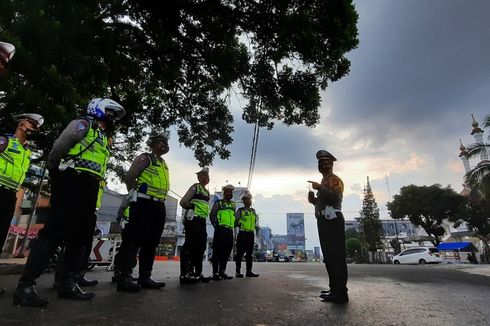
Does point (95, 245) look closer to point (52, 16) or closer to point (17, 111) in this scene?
point (17, 111)

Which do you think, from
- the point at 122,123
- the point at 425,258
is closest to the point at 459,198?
the point at 425,258

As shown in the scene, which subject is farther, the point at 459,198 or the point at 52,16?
the point at 459,198

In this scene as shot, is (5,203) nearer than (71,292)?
No

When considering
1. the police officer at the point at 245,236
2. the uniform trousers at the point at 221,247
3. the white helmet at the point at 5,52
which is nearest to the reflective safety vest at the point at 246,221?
the police officer at the point at 245,236

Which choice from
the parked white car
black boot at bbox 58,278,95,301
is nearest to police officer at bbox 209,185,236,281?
black boot at bbox 58,278,95,301

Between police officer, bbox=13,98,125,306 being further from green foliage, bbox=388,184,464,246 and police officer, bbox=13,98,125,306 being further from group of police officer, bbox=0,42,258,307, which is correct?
green foliage, bbox=388,184,464,246

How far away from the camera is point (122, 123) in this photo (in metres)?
10.1

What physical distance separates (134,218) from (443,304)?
372cm

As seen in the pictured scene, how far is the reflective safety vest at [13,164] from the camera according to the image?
371 centimetres

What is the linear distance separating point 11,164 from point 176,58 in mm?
5935

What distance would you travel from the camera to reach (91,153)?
11.4ft

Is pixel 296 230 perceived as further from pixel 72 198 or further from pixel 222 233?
pixel 72 198

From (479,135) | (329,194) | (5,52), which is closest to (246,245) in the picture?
(329,194)

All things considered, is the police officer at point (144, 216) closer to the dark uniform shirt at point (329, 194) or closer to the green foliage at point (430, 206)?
the dark uniform shirt at point (329, 194)
